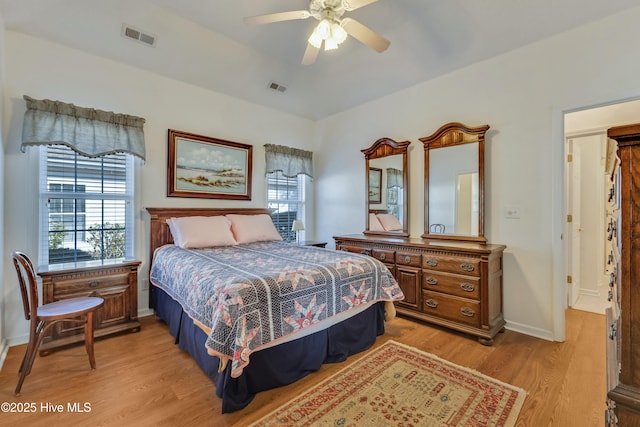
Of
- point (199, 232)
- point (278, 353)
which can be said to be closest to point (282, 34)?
point (199, 232)

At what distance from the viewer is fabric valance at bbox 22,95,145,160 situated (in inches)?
101

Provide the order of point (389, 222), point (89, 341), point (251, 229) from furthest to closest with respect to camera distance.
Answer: point (389, 222) < point (251, 229) < point (89, 341)

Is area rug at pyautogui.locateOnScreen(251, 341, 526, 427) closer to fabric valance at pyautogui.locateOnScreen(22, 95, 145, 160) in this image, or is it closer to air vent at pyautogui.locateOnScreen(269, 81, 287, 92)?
fabric valance at pyautogui.locateOnScreen(22, 95, 145, 160)

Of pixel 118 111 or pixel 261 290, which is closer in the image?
pixel 261 290

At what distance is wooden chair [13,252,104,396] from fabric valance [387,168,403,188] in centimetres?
332

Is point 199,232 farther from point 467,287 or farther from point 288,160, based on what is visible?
point 467,287

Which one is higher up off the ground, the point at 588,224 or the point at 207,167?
the point at 207,167

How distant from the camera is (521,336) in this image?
108 inches

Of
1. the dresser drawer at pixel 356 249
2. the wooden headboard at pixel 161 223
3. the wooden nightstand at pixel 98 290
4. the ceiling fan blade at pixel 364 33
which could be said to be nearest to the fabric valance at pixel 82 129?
the wooden headboard at pixel 161 223

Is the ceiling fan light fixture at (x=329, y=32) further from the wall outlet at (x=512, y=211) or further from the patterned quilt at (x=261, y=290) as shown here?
the wall outlet at (x=512, y=211)

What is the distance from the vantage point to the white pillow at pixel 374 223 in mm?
3996

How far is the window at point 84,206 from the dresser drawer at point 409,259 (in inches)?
118

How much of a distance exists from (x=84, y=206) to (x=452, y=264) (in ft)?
12.3

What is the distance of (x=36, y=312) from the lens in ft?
6.49
